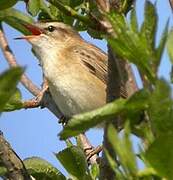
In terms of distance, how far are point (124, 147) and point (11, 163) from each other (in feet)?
4.89

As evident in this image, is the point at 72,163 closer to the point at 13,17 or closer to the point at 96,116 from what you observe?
the point at 13,17

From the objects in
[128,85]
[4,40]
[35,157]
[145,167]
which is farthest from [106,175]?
[4,40]

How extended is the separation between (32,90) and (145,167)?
296 cm

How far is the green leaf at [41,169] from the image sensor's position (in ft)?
7.92

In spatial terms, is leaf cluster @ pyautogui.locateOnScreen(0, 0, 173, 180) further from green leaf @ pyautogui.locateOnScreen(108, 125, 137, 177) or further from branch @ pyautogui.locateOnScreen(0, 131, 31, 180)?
branch @ pyautogui.locateOnScreen(0, 131, 31, 180)

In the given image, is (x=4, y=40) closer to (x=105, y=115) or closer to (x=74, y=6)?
(x=74, y=6)

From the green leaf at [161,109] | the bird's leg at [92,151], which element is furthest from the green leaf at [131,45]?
the bird's leg at [92,151]

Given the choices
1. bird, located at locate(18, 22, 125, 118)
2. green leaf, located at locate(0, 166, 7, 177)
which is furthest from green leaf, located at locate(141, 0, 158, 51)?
bird, located at locate(18, 22, 125, 118)

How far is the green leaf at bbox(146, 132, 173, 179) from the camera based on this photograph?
3.71 ft

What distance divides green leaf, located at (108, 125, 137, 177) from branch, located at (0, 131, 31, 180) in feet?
4.59

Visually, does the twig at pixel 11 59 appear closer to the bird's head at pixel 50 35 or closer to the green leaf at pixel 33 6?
the green leaf at pixel 33 6

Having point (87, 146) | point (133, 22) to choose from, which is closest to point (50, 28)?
point (87, 146)

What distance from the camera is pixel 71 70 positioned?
5426 mm

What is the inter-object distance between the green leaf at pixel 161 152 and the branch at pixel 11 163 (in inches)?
57.2
